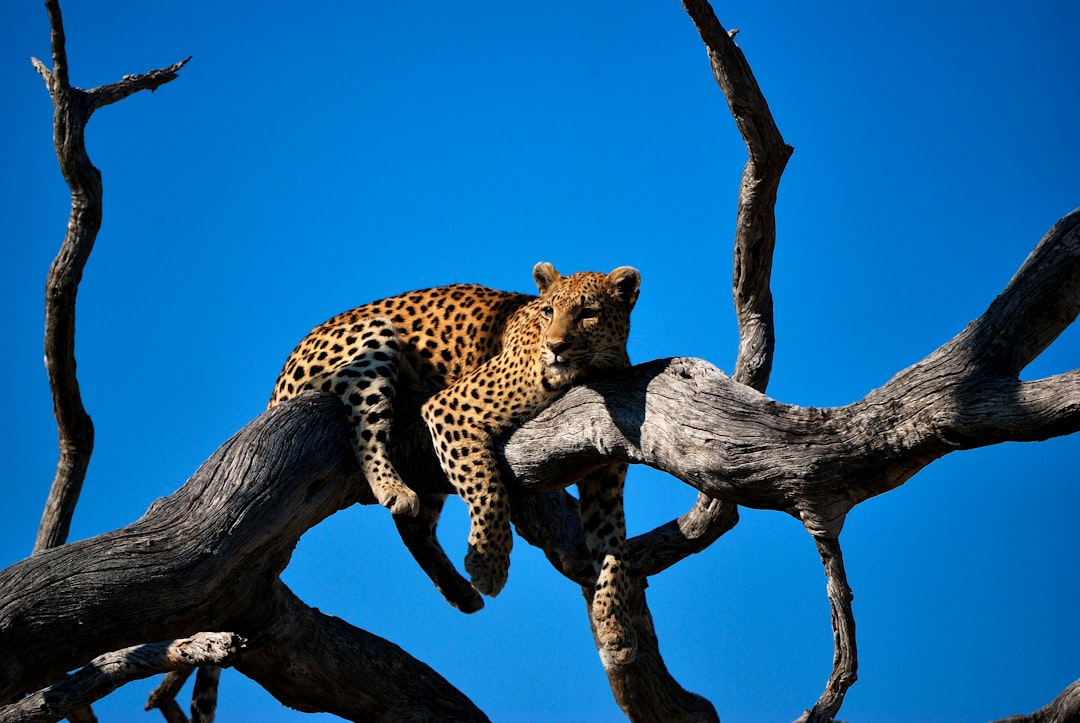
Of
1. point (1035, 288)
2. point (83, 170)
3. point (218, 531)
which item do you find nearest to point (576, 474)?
point (218, 531)

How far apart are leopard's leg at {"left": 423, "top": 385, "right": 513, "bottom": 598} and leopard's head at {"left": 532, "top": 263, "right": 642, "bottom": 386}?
54 centimetres

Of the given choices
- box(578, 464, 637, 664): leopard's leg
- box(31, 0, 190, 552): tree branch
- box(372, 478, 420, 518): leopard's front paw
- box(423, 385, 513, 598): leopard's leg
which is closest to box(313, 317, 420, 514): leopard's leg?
box(372, 478, 420, 518): leopard's front paw

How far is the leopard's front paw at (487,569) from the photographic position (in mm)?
6375

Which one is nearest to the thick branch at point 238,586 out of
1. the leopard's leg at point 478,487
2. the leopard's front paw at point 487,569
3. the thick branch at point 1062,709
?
the leopard's leg at point 478,487

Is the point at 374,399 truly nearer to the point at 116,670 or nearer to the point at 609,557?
the point at 609,557

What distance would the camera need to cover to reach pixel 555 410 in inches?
253

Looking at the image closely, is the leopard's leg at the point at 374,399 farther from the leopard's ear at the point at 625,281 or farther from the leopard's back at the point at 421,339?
the leopard's ear at the point at 625,281

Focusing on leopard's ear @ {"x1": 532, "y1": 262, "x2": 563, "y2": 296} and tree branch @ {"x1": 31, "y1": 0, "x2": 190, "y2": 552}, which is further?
tree branch @ {"x1": 31, "y1": 0, "x2": 190, "y2": 552}

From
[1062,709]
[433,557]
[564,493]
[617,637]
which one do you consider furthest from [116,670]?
[1062,709]

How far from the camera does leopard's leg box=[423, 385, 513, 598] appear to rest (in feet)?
20.9

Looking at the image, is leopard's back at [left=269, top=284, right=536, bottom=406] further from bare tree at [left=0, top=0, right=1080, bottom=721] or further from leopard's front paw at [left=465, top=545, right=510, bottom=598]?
leopard's front paw at [left=465, top=545, right=510, bottom=598]

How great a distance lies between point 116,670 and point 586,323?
3270mm

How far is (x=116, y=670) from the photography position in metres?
6.68

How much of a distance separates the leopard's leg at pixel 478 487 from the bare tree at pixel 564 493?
0.17 m
